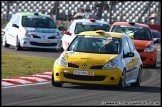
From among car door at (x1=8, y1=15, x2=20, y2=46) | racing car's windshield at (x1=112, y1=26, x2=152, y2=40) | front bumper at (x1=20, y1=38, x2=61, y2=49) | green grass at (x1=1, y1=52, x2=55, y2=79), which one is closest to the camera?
green grass at (x1=1, y1=52, x2=55, y2=79)

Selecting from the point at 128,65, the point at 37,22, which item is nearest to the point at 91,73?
the point at 128,65

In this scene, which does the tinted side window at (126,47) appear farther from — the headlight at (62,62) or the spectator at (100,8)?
the spectator at (100,8)

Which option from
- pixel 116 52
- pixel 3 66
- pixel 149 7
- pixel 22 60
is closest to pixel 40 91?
pixel 116 52

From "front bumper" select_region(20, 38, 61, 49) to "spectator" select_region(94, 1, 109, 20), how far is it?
14.8 m

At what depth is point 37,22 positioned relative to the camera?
2680 centimetres

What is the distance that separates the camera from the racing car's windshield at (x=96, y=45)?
Result: 14.5 metres

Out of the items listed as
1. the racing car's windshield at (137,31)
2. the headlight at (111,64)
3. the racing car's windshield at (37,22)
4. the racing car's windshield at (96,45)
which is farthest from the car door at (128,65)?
the racing car's windshield at (37,22)

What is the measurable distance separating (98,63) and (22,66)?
197 inches

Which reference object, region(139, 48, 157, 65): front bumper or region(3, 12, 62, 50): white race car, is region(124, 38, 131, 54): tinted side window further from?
region(3, 12, 62, 50): white race car

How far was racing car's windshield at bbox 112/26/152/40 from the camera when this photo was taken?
22.3 meters

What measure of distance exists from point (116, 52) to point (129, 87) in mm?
920

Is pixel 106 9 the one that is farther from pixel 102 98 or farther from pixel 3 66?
pixel 102 98

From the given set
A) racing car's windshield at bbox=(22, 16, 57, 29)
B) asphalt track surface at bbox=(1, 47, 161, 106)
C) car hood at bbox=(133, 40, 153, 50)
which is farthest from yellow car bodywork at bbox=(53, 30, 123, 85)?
racing car's windshield at bbox=(22, 16, 57, 29)

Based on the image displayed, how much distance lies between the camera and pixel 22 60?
1998 cm
